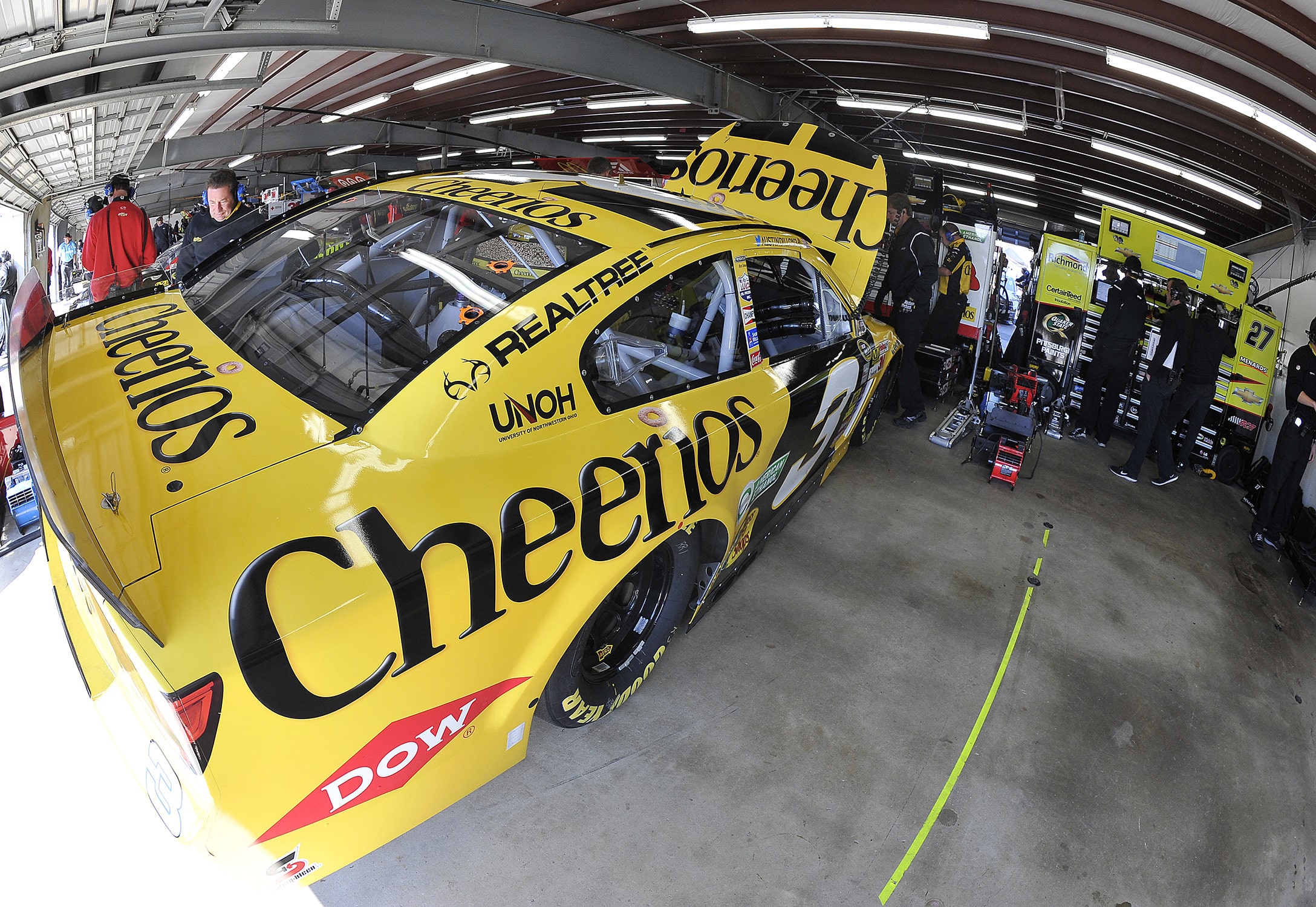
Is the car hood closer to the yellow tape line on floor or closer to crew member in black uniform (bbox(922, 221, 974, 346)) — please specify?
the yellow tape line on floor

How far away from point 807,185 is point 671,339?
268cm

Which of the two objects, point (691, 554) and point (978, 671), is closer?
point (691, 554)

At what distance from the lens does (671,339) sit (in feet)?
8.68

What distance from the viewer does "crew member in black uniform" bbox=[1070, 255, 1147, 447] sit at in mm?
6188

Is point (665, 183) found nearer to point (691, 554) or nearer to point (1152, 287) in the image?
point (691, 554)

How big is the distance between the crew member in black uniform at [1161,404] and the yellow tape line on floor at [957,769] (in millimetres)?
2892

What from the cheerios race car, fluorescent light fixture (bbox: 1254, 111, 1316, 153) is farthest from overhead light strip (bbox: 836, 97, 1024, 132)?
the cheerios race car

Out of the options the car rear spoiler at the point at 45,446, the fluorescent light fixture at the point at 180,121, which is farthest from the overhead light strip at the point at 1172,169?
the fluorescent light fixture at the point at 180,121

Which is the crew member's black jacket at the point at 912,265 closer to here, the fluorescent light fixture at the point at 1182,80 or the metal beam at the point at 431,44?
the fluorescent light fixture at the point at 1182,80

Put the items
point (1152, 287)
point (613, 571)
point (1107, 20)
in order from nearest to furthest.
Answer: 1. point (613, 571)
2. point (1107, 20)
3. point (1152, 287)

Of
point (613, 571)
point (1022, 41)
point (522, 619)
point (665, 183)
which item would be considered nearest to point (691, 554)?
point (613, 571)

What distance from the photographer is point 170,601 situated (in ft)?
4.40

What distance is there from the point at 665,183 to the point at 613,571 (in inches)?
147

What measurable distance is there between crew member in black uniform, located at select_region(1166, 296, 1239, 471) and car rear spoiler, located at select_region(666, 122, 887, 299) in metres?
3.18
